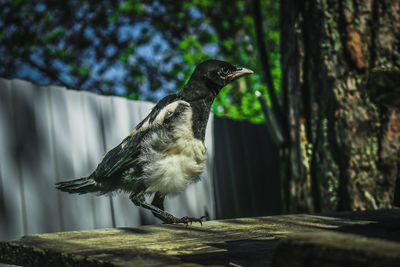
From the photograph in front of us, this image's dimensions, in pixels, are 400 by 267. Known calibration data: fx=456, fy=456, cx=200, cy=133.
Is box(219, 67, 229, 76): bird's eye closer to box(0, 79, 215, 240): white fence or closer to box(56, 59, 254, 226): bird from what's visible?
box(56, 59, 254, 226): bird

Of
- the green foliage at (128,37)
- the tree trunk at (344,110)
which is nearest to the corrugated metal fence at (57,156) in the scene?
the tree trunk at (344,110)

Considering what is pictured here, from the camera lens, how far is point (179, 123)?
260 cm

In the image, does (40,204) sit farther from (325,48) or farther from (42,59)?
(42,59)

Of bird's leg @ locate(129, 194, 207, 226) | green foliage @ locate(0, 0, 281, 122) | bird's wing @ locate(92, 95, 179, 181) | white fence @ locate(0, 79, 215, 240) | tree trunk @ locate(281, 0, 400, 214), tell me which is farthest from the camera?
green foliage @ locate(0, 0, 281, 122)

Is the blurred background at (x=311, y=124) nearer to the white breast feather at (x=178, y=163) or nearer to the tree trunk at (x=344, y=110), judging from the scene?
the tree trunk at (x=344, y=110)

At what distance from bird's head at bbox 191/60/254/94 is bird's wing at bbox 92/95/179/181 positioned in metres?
0.21

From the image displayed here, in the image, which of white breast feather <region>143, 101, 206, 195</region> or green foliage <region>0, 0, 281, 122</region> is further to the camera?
green foliage <region>0, 0, 281, 122</region>

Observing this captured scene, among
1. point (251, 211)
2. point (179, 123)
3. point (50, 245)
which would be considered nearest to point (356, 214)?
point (179, 123)

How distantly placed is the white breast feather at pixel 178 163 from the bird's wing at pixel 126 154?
0.34 ft

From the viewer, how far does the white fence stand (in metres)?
2.94

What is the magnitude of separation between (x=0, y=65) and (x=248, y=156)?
715cm

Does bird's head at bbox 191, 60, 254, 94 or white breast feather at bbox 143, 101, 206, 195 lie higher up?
bird's head at bbox 191, 60, 254, 94

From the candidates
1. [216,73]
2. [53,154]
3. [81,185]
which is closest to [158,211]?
[81,185]

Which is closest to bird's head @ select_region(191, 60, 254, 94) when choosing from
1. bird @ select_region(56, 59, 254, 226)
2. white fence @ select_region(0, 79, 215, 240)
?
bird @ select_region(56, 59, 254, 226)
